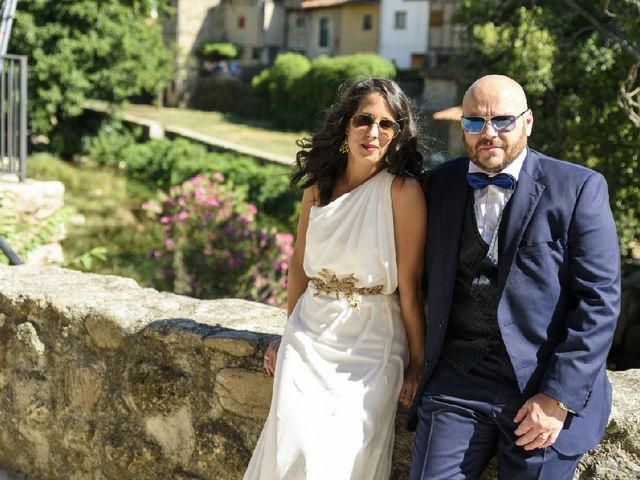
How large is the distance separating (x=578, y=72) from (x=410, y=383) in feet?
20.8

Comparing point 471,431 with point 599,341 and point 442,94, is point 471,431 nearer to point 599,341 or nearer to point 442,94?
point 599,341

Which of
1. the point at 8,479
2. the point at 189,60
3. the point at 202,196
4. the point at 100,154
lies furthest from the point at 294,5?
the point at 8,479

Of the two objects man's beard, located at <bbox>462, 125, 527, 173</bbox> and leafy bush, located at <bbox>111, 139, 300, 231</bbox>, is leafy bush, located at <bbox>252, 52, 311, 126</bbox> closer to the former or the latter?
leafy bush, located at <bbox>111, 139, 300, 231</bbox>

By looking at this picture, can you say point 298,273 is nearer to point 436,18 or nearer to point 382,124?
point 382,124

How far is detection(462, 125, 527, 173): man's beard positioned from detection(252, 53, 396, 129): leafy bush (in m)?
27.9

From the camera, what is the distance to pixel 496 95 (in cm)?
224

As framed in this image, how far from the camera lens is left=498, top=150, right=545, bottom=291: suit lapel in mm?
2207

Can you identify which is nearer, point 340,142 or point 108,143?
point 340,142

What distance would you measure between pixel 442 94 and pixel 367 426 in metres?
27.3

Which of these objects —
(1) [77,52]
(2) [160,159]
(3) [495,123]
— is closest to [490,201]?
(3) [495,123]

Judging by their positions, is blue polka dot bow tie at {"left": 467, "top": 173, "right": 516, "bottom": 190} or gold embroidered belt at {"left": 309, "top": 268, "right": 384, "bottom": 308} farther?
gold embroidered belt at {"left": 309, "top": 268, "right": 384, "bottom": 308}

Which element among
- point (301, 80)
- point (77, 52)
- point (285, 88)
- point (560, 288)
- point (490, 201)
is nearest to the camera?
point (560, 288)

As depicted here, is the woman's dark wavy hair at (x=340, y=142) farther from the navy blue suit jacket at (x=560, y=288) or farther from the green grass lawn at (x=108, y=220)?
the green grass lawn at (x=108, y=220)

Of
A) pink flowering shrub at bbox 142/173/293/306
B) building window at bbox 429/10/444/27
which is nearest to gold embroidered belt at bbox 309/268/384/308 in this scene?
pink flowering shrub at bbox 142/173/293/306
